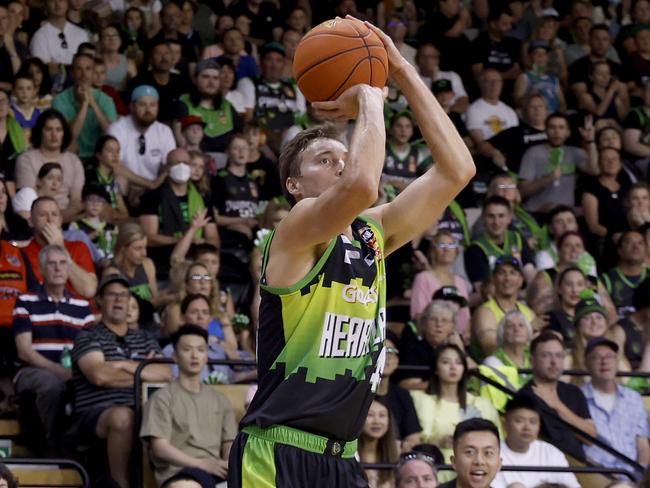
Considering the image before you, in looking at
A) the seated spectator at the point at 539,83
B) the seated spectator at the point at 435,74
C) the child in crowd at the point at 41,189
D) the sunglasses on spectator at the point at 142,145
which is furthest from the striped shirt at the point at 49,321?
the seated spectator at the point at 539,83

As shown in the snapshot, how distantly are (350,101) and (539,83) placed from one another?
35.7 feet

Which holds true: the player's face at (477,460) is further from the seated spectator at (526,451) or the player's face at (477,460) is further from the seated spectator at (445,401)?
the seated spectator at (445,401)

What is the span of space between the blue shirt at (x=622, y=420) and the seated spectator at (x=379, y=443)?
72.4 inches

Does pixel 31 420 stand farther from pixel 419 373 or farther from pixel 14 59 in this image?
pixel 14 59

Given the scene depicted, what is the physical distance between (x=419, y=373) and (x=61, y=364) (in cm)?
275

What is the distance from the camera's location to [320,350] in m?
4.46

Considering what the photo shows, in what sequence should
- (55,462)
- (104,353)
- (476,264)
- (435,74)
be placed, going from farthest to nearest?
(435,74), (476,264), (104,353), (55,462)

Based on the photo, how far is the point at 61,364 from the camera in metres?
9.20

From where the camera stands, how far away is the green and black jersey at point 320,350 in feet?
14.6

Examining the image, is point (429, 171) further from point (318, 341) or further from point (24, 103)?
point (24, 103)

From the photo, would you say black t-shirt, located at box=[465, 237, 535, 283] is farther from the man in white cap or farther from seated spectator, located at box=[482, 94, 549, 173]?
the man in white cap

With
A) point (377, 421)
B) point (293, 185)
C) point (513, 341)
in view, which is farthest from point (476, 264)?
point (293, 185)

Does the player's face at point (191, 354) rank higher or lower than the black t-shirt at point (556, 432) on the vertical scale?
higher

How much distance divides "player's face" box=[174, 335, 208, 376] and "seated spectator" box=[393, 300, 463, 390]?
6.06ft
